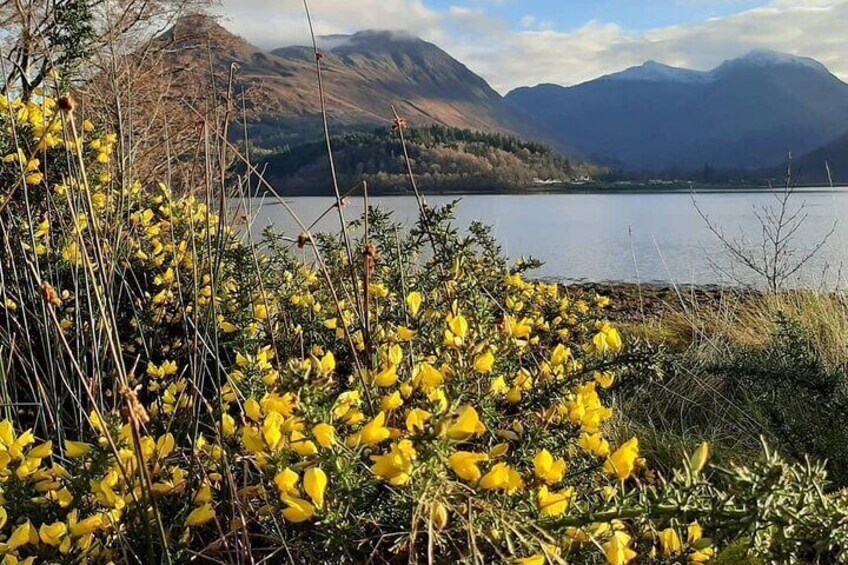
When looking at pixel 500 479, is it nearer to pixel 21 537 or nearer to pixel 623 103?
pixel 21 537

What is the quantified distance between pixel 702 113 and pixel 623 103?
30.6m

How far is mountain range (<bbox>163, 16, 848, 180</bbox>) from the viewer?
11144 centimetres

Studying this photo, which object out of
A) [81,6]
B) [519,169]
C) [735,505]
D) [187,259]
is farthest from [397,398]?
[519,169]

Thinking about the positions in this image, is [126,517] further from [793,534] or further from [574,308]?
[574,308]

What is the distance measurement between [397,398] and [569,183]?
124 ft

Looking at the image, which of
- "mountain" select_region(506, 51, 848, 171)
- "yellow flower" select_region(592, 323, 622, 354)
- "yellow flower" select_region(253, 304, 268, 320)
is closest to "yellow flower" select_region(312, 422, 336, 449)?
"yellow flower" select_region(592, 323, 622, 354)

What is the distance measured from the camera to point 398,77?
5974 inches

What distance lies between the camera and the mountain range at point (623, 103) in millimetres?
111438

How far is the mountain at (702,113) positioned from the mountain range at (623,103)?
0.29 m

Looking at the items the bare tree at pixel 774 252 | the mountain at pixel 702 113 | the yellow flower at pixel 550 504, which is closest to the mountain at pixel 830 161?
the mountain at pixel 702 113

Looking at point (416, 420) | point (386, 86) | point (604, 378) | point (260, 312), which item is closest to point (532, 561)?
point (416, 420)

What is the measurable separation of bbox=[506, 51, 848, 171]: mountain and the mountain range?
29cm

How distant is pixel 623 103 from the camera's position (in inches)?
7013

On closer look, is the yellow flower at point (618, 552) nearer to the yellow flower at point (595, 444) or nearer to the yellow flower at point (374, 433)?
the yellow flower at point (595, 444)
